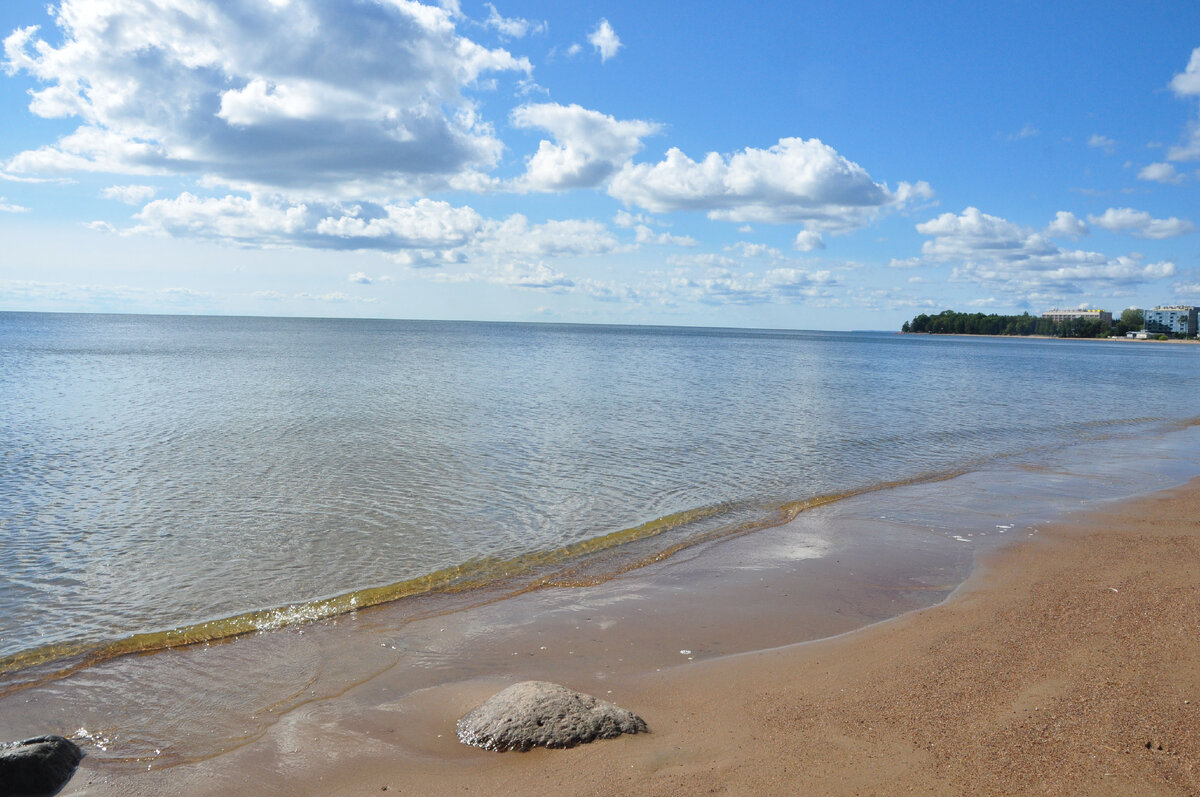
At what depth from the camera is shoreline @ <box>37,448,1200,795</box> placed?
5.54 m

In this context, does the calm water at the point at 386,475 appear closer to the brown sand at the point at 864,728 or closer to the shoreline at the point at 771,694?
the shoreline at the point at 771,694

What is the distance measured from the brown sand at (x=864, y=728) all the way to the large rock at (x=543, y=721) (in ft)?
0.34

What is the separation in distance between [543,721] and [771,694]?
2.27 meters

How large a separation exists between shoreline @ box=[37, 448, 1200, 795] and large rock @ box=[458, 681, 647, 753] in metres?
0.11

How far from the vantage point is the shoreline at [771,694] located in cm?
554

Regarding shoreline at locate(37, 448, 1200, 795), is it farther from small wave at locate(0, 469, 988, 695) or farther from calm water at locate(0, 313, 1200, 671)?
calm water at locate(0, 313, 1200, 671)

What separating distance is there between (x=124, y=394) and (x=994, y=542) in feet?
117

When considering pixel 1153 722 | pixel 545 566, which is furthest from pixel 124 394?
pixel 1153 722

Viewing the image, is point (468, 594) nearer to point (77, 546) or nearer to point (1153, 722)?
point (77, 546)

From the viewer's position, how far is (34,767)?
546 cm

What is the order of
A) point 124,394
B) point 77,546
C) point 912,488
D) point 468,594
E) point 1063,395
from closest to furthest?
point 468,594, point 77,546, point 912,488, point 124,394, point 1063,395

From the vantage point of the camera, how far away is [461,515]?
1389cm

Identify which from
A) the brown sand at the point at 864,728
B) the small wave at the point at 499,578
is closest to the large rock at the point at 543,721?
the brown sand at the point at 864,728

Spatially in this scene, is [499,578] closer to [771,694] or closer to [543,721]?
[543,721]
